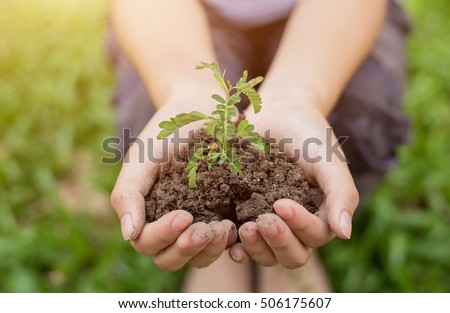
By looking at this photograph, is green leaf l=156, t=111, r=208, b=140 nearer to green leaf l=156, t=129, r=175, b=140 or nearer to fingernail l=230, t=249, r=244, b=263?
green leaf l=156, t=129, r=175, b=140

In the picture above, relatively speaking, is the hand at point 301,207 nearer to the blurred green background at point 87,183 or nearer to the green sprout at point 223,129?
the green sprout at point 223,129

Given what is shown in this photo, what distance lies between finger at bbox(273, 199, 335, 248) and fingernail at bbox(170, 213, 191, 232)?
0.30 feet

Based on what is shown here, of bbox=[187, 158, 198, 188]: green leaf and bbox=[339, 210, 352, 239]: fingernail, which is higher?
bbox=[187, 158, 198, 188]: green leaf

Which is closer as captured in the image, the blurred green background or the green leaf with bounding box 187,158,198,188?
the green leaf with bounding box 187,158,198,188

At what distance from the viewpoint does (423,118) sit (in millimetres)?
1272

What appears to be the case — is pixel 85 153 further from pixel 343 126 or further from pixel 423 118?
pixel 423 118

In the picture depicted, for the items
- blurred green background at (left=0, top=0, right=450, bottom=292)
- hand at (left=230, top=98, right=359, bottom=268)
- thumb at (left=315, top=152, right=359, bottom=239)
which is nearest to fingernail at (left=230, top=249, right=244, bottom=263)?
hand at (left=230, top=98, right=359, bottom=268)

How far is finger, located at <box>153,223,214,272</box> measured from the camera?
60 cm

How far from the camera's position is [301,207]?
23.7 inches

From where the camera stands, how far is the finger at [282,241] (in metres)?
0.60

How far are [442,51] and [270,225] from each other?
1.01 meters

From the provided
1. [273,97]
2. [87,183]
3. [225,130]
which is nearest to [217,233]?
[225,130]

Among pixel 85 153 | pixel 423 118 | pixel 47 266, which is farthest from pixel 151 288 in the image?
pixel 423 118

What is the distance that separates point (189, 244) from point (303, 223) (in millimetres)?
119
